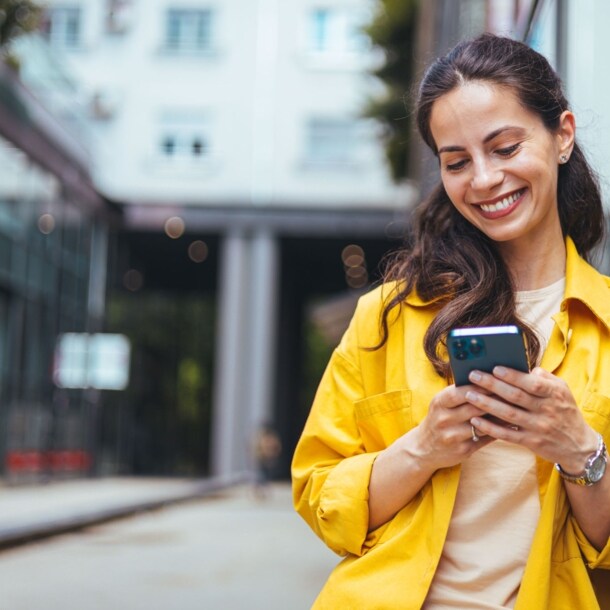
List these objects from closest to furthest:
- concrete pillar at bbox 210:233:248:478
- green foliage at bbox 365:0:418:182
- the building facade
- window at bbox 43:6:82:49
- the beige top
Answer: the beige top
the building facade
green foliage at bbox 365:0:418:182
concrete pillar at bbox 210:233:248:478
window at bbox 43:6:82:49

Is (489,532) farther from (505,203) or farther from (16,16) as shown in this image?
(16,16)

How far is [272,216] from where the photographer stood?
93.2 ft

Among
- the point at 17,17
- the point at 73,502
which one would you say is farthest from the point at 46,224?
the point at 17,17

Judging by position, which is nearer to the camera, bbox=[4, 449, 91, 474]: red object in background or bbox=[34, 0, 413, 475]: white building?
bbox=[4, 449, 91, 474]: red object in background

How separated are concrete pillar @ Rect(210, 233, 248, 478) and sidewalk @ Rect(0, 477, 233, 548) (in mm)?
2153

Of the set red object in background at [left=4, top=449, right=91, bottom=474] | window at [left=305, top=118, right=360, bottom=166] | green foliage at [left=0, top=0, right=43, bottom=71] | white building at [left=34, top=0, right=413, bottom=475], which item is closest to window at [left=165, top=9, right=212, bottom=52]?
white building at [left=34, top=0, right=413, bottom=475]

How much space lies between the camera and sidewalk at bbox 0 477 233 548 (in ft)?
42.5

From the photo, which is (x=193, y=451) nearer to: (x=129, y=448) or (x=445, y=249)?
(x=129, y=448)

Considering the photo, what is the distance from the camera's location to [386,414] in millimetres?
1876

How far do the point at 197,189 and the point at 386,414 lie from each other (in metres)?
27.8

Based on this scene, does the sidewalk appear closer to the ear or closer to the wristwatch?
the ear

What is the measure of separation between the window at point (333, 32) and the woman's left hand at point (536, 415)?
29.3 metres

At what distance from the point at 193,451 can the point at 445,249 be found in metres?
36.1

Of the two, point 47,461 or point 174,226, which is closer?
point 47,461
